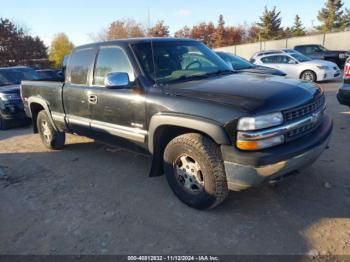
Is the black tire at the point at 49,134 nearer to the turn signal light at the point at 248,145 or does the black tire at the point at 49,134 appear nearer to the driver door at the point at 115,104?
the driver door at the point at 115,104

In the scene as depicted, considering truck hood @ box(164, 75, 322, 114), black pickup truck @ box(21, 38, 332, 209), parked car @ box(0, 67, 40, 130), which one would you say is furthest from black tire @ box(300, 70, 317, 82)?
Answer: parked car @ box(0, 67, 40, 130)

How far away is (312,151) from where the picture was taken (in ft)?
10.6

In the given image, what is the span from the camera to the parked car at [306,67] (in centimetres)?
1284

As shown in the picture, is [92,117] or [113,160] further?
[113,160]

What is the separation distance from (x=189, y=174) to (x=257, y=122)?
1.03 meters

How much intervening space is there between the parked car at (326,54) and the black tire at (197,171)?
54.8ft

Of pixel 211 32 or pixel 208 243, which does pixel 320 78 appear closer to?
pixel 208 243

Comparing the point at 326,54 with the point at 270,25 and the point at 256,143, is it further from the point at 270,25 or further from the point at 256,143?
the point at 270,25

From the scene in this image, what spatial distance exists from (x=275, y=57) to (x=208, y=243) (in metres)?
12.7

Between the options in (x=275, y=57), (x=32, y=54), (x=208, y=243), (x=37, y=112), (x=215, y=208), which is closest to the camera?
(x=208, y=243)

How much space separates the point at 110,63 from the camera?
14.3 feet

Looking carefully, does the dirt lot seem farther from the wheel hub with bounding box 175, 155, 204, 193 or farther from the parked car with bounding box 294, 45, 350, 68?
the parked car with bounding box 294, 45, 350, 68

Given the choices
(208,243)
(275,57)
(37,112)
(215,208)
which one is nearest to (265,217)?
(215,208)

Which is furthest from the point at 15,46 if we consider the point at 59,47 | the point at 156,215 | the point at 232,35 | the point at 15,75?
the point at 156,215
